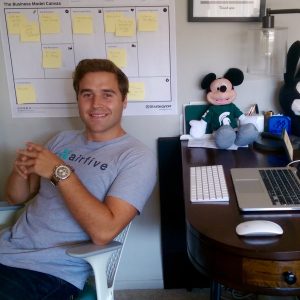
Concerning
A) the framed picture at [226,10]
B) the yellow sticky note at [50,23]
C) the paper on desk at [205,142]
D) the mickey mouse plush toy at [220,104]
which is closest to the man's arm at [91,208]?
the paper on desk at [205,142]

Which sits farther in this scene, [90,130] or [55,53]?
[55,53]

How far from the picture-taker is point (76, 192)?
1107mm

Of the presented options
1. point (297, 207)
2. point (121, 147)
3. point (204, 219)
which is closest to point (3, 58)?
point (121, 147)

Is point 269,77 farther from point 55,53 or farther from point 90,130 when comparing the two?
point 55,53

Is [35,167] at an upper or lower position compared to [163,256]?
upper

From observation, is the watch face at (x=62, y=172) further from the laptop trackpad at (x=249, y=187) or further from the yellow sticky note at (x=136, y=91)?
the yellow sticky note at (x=136, y=91)

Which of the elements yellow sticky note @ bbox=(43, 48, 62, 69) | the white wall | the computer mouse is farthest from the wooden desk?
yellow sticky note @ bbox=(43, 48, 62, 69)

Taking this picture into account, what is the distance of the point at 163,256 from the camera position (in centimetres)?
197

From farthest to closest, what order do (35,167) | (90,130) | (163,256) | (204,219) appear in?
(163,256)
(90,130)
(35,167)
(204,219)

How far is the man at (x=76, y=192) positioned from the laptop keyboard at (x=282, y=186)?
377 millimetres

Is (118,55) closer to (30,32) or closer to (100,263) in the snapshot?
(30,32)

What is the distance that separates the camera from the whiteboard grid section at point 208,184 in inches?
43.7

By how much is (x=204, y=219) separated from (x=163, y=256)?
40.9 inches

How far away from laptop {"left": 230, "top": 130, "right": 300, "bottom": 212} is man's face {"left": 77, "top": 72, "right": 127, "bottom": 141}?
47cm
